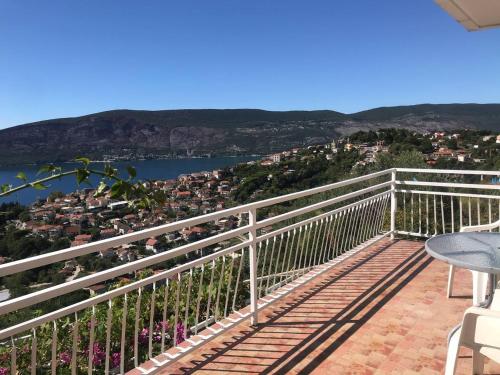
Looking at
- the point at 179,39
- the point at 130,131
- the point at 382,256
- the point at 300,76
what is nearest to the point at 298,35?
the point at 179,39

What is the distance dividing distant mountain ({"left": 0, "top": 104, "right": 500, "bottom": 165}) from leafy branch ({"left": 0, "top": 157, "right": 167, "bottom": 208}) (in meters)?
12.8

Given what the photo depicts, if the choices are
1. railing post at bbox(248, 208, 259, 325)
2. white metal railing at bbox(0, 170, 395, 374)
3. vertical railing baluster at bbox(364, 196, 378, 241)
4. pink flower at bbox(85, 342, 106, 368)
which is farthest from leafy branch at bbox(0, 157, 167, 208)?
vertical railing baluster at bbox(364, 196, 378, 241)

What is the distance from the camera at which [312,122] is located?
4016 cm

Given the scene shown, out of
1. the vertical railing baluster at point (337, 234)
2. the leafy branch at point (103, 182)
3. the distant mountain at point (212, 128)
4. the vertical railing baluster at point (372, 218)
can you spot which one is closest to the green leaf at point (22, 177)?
the leafy branch at point (103, 182)

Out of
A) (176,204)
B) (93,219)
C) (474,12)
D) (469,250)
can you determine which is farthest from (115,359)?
(176,204)

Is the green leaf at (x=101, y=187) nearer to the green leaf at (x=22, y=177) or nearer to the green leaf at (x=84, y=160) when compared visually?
the green leaf at (x=84, y=160)

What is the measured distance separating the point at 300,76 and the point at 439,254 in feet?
130

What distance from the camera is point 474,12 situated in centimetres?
352

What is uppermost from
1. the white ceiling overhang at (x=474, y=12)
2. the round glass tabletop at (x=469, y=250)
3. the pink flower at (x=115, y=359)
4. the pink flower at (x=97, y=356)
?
the white ceiling overhang at (x=474, y=12)

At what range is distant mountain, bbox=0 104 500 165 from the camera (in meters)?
18.4

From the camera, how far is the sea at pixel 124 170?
163cm

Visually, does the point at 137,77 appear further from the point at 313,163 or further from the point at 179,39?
the point at 313,163

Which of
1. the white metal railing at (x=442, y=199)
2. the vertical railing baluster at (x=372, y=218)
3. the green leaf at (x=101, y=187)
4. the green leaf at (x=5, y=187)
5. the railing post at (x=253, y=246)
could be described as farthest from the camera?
the vertical railing baluster at (x=372, y=218)

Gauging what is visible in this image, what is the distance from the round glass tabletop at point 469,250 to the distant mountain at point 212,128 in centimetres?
1307
